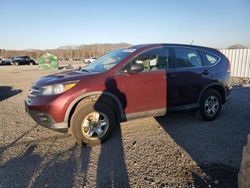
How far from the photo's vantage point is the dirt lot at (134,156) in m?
2.93

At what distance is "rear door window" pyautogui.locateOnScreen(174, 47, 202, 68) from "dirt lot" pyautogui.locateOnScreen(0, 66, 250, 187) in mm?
1428

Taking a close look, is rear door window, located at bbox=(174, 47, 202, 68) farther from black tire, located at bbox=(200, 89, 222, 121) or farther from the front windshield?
the front windshield

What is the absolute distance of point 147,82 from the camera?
4293 mm

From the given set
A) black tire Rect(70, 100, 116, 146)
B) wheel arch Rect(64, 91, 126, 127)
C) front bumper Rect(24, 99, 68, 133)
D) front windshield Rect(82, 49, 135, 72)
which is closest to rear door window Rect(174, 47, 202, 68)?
front windshield Rect(82, 49, 135, 72)

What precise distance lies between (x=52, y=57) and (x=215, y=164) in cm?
2633

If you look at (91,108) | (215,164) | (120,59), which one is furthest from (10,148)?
(215,164)

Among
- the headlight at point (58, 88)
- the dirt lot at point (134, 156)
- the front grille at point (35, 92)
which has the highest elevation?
the headlight at point (58, 88)

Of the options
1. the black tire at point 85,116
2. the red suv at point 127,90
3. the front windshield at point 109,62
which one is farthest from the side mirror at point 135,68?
the black tire at point 85,116

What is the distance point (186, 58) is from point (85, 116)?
105 inches

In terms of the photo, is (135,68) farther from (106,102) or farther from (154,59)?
(106,102)

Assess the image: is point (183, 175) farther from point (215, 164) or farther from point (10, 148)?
point (10, 148)

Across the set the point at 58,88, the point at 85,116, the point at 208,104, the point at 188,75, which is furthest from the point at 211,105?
the point at 58,88

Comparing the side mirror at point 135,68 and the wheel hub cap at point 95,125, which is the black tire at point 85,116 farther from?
the side mirror at point 135,68

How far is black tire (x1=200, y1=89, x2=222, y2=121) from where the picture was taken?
5.09 metres
